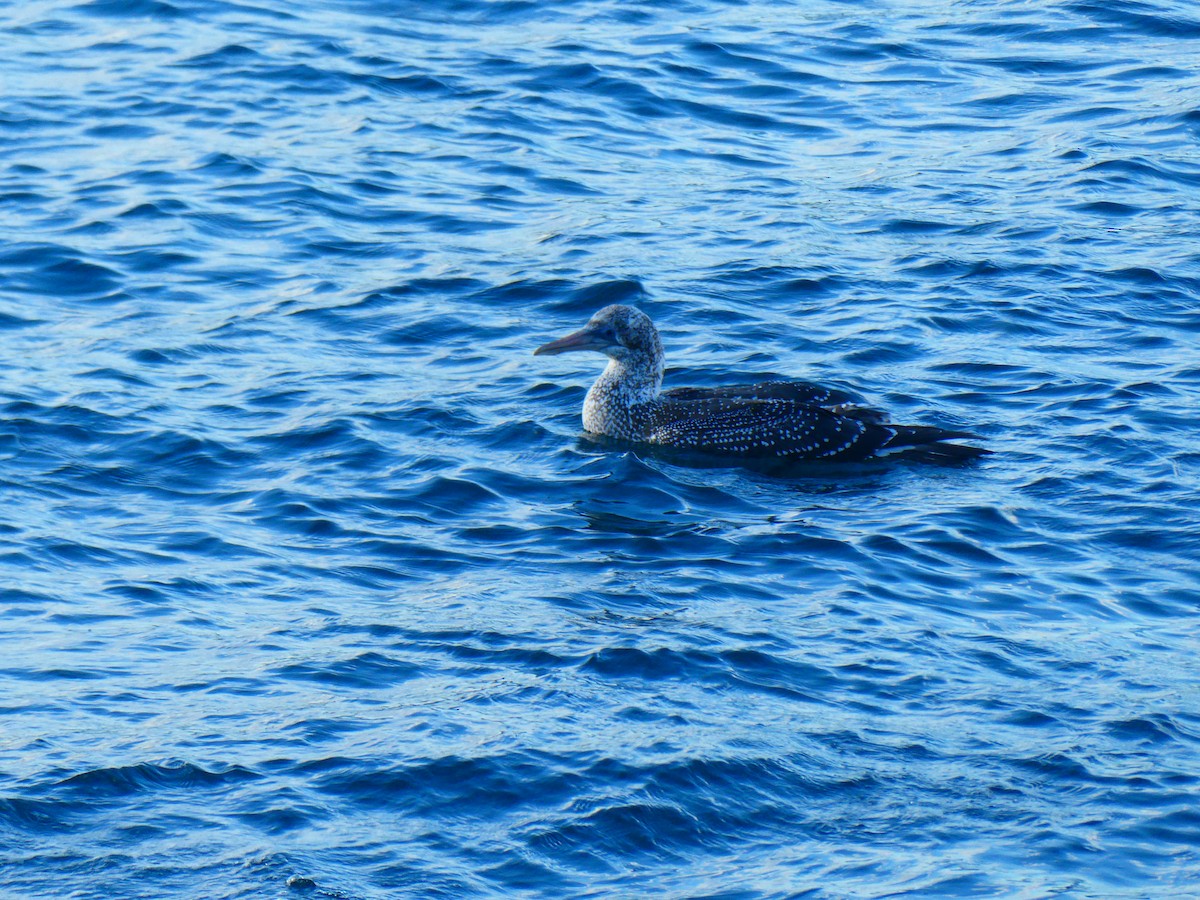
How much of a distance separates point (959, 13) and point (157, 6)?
29.7 ft

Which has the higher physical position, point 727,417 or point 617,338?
point 617,338

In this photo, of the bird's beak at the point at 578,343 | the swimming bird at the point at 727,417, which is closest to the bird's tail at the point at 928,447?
the swimming bird at the point at 727,417

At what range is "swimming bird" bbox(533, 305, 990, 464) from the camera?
1139cm

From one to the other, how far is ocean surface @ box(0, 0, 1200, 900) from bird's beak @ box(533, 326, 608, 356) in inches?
21.0

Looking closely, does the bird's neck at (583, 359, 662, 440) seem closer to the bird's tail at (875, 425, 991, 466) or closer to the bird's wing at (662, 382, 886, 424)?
the bird's wing at (662, 382, 886, 424)

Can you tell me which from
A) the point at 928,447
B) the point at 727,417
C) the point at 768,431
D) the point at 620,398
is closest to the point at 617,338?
the point at 620,398

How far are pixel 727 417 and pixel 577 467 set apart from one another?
1.00 m

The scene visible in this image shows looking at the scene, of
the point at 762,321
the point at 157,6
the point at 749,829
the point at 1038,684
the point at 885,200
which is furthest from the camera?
the point at 157,6

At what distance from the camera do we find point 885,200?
15.8m

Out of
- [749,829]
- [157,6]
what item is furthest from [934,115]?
[749,829]

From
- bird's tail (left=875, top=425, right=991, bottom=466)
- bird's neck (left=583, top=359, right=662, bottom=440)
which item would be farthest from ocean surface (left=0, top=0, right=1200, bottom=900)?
bird's neck (left=583, top=359, right=662, bottom=440)

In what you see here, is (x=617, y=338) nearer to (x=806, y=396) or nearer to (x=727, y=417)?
(x=727, y=417)

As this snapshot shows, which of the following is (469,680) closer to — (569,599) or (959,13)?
(569,599)

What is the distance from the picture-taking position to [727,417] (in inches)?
462
